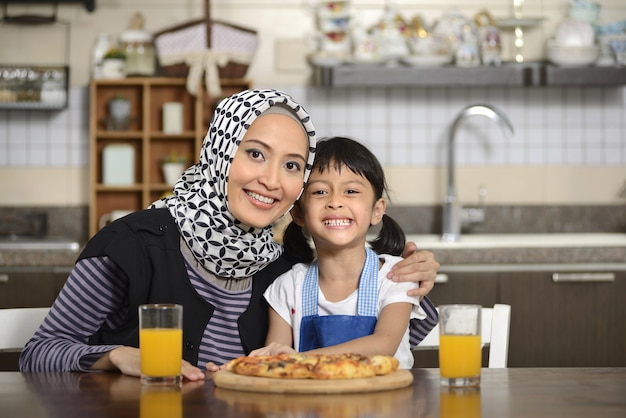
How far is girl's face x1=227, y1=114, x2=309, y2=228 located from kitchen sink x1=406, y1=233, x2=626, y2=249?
174cm

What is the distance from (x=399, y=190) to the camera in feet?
14.3

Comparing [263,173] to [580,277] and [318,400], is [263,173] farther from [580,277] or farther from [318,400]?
[580,277]

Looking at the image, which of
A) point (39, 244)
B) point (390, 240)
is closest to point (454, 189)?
point (39, 244)

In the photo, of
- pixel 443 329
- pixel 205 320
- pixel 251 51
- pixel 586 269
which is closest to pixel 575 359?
pixel 586 269

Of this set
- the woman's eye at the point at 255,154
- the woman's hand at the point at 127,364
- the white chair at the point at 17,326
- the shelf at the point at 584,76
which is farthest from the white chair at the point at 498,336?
the shelf at the point at 584,76

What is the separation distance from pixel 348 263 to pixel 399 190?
7.75 ft

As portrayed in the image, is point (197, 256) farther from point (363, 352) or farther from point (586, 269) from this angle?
point (586, 269)

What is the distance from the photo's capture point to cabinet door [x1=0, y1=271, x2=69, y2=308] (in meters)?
3.54

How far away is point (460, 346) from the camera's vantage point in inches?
56.7

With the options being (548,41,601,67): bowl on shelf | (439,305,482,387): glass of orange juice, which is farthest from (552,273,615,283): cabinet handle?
(439,305,482,387): glass of orange juice

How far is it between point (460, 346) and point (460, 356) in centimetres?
1

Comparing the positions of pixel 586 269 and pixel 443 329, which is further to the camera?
pixel 586 269

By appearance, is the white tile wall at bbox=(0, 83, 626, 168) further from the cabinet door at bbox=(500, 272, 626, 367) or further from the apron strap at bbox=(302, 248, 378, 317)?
the apron strap at bbox=(302, 248, 378, 317)

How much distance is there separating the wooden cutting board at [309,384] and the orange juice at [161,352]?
0.23ft
